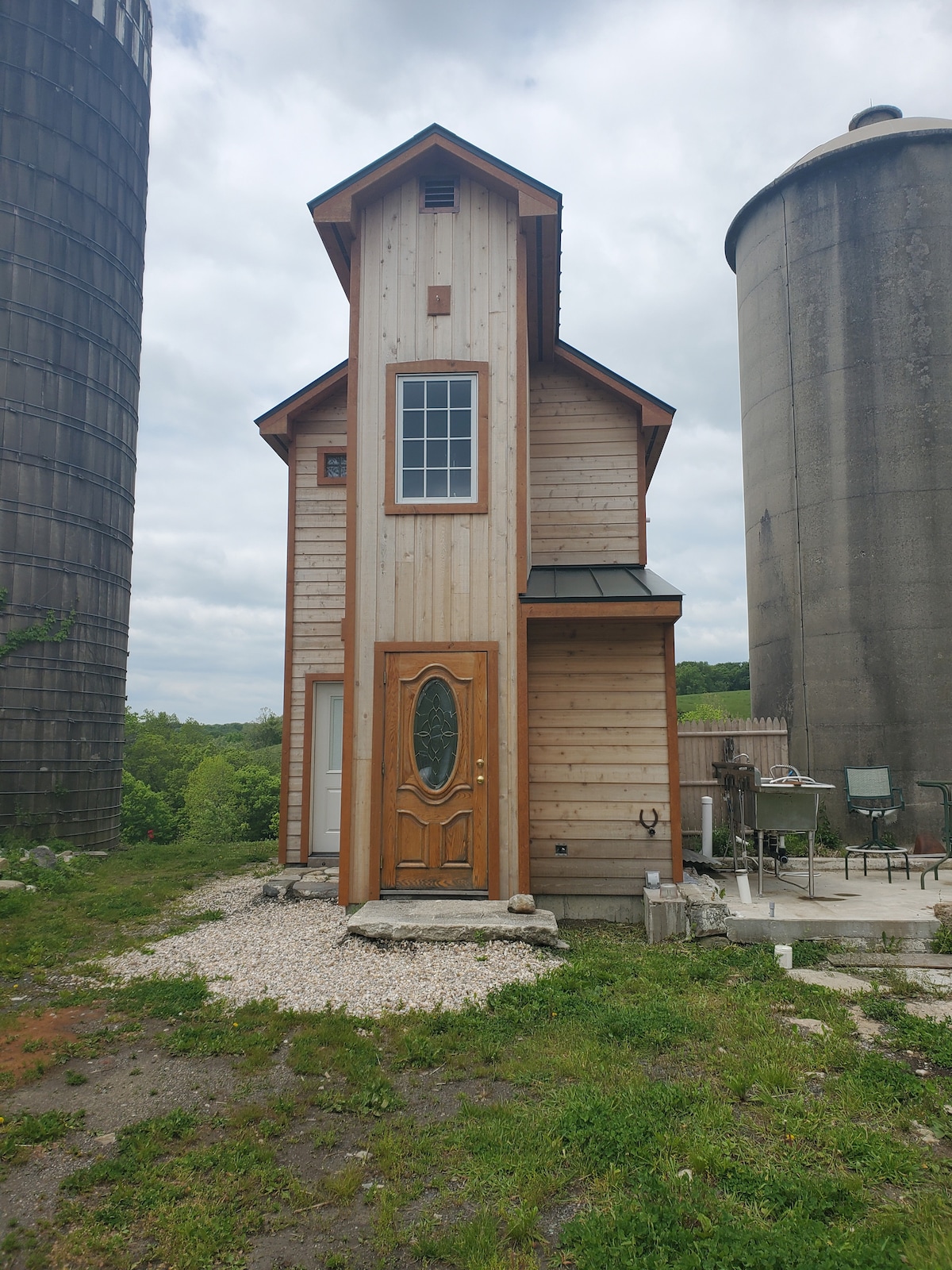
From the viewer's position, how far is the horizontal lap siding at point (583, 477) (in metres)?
9.49

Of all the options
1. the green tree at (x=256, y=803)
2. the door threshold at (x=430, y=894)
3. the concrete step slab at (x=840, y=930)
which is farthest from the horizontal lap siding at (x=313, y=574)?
the green tree at (x=256, y=803)

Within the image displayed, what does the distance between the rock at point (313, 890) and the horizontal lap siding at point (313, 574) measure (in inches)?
62.4

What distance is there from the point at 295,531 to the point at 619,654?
504 cm

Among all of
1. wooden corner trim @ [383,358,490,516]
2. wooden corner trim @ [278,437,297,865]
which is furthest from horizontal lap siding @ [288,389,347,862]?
wooden corner trim @ [383,358,490,516]

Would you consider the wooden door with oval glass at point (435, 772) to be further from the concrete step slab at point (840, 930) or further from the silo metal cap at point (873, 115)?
the silo metal cap at point (873, 115)

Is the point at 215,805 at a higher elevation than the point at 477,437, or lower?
lower

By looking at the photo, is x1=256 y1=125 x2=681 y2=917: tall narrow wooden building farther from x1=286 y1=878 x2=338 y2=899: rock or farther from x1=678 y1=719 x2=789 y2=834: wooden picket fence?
x1=678 y1=719 x2=789 y2=834: wooden picket fence

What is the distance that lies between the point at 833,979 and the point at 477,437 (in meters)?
5.90

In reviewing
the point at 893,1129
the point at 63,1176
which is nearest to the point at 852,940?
the point at 893,1129

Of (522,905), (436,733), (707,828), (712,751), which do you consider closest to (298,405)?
(436,733)

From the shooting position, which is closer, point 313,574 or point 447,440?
point 447,440

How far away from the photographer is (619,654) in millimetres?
8375

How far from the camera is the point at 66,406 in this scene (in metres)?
13.2

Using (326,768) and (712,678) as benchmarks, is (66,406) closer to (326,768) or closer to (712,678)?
(326,768)
